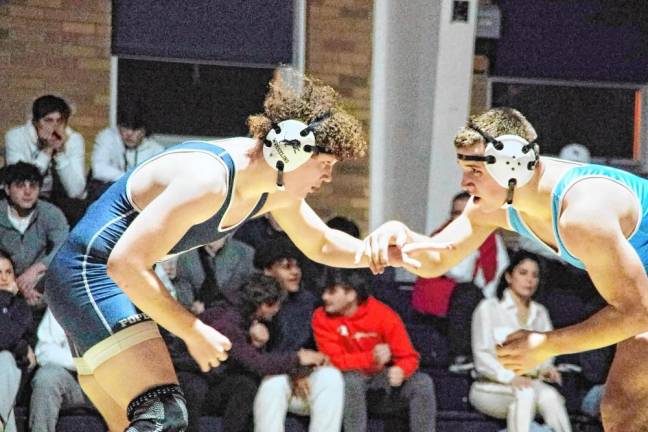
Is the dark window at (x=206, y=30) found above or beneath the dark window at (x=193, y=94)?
above

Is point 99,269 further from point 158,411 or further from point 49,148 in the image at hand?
point 49,148

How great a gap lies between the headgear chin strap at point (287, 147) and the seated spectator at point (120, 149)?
10.7 feet

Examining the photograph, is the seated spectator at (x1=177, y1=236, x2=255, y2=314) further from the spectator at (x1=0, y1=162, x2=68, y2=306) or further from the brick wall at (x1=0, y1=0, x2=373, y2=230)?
the brick wall at (x1=0, y1=0, x2=373, y2=230)

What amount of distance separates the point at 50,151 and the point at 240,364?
68.6 inches

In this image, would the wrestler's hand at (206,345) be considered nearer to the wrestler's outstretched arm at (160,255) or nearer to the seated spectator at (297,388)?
the wrestler's outstretched arm at (160,255)

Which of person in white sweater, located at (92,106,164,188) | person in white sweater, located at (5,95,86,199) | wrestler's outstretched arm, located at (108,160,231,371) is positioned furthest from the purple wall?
wrestler's outstretched arm, located at (108,160,231,371)

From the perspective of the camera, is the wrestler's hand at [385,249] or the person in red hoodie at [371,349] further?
the person in red hoodie at [371,349]

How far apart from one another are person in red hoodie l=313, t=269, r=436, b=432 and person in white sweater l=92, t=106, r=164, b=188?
1.54 meters

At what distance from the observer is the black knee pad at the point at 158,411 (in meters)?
3.75

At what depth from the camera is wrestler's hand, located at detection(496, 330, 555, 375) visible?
4.02 metres

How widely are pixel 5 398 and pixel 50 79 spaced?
9.58 ft

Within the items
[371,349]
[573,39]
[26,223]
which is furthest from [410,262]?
[573,39]

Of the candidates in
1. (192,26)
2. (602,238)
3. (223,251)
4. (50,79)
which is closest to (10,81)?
(50,79)

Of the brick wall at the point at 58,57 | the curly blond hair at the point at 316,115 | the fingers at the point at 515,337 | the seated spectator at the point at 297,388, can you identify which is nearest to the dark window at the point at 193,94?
the brick wall at the point at 58,57
